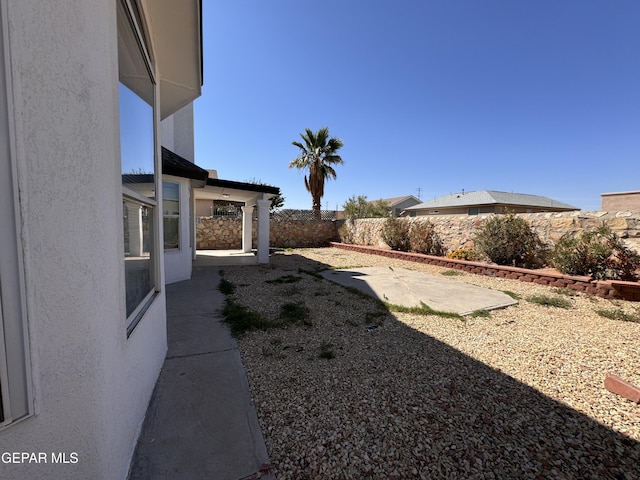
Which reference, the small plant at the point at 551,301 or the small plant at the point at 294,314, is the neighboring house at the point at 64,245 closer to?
the small plant at the point at 294,314

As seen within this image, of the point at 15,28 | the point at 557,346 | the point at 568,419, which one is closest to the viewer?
the point at 15,28

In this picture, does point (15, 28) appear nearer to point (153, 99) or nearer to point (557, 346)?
point (153, 99)

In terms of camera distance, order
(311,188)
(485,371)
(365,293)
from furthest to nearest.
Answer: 1. (311,188)
2. (365,293)
3. (485,371)

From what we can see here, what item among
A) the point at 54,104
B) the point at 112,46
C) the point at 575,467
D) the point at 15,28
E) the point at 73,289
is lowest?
the point at 575,467

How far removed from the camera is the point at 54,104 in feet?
3.72

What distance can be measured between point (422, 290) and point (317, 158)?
1429 cm

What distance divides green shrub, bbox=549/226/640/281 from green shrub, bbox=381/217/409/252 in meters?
6.23

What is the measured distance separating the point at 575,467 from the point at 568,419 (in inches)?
22.7

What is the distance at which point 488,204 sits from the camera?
23.7 metres

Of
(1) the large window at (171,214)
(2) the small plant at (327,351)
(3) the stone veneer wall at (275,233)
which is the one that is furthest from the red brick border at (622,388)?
(3) the stone veneer wall at (275,233)

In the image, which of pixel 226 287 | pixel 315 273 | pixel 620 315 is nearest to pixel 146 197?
pixel 226 287

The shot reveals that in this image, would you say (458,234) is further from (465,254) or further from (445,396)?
(445,396)

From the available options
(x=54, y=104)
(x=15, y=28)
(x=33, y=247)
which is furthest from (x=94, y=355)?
(x=15, y=28)

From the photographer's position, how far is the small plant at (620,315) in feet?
15.3
